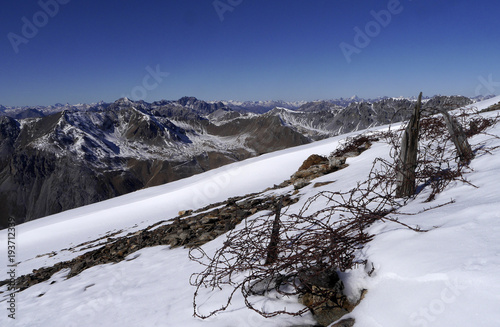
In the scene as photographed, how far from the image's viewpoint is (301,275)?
8.15 feet

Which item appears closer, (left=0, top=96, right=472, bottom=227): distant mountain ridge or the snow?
the snow

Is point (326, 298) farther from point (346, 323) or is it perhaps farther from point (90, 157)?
point (90, 157)

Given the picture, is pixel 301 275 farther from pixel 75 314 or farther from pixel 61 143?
pixel 61 143

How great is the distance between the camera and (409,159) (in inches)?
146

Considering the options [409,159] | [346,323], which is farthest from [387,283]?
[409,159]

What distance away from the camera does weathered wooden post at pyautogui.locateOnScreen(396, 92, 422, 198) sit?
365 cm

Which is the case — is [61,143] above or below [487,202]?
above

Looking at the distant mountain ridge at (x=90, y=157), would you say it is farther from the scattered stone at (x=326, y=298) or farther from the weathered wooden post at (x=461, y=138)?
the scattered stone at (x=326, y=298)

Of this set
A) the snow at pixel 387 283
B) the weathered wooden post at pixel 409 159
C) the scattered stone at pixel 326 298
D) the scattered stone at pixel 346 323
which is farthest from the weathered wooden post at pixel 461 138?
the scattered stone at pixel 346 323

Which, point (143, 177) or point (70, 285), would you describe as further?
point (143, 177)

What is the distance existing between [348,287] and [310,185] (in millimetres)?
5408

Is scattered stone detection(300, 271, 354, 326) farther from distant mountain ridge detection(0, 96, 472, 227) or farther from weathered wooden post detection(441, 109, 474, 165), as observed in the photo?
distant mountain ridge detection(0, 96, 472, 227)

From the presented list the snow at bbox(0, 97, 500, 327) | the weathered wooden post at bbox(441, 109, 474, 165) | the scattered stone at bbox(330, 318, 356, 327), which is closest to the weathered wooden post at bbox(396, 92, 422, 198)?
the snow at bbox(0, 97, 500, 327)

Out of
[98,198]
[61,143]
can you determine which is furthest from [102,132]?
[98,198]
